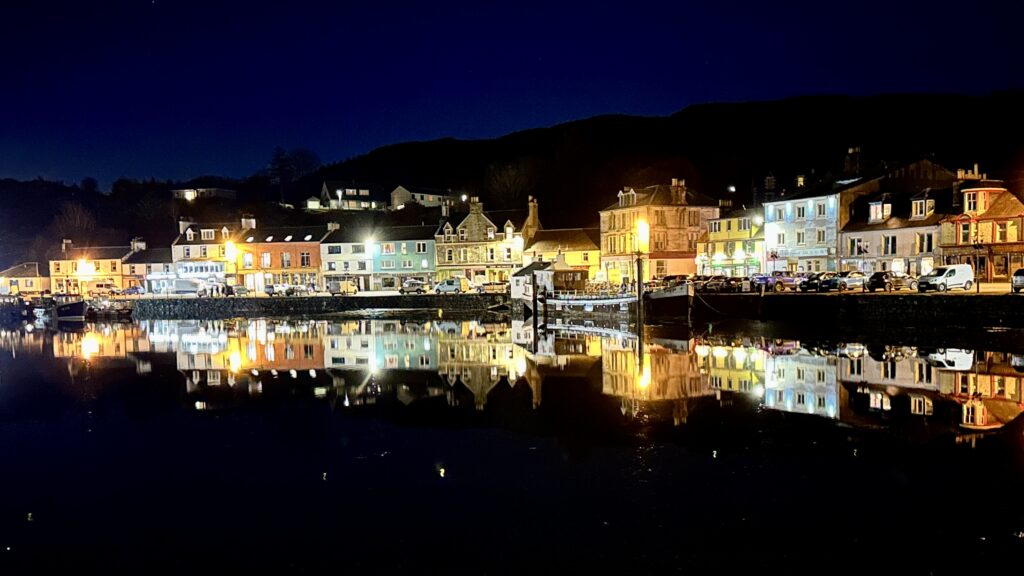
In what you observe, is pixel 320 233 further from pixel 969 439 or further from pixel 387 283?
pixel 969 439

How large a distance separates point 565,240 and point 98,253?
58.9 m

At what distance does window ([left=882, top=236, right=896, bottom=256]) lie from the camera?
5244 centimetres

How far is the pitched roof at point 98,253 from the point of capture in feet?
316

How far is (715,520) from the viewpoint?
1339cm

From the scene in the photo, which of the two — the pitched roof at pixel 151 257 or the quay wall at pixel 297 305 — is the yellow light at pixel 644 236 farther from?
the pitched roof at pixel 151 257

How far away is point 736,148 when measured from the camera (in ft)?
461

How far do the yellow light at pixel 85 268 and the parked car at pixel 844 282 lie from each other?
8533 cm

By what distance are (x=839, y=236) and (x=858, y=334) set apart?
62.4ft

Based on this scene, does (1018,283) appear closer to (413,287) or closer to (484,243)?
(484,243)

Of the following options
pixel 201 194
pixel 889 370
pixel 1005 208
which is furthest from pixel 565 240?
pixel 201 194

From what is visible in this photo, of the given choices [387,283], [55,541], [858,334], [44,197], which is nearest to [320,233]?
[387,283]

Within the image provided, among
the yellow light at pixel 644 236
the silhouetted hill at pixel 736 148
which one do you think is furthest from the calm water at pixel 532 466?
the silhouetted hill at pixel 736 148

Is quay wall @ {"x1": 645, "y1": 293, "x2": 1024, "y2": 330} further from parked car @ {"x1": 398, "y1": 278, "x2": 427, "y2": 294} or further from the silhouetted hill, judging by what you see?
the silhouetted hill

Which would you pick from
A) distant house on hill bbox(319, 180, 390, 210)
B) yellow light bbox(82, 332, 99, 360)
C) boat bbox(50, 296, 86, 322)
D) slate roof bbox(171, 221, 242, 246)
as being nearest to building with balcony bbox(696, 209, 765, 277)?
yellow light bbox(82, 332, 99, 360)
